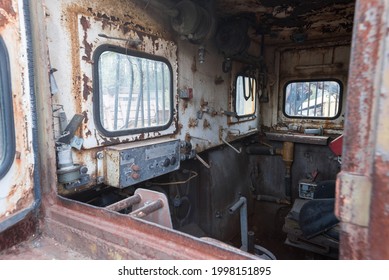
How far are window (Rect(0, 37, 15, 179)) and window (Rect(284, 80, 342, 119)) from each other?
4051 mm

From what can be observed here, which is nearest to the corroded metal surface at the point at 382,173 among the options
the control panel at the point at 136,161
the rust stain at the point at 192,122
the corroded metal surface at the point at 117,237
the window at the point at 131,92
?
the corroded metal surface at the point at 117,237

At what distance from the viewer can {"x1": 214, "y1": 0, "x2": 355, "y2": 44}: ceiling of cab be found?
2719 mm

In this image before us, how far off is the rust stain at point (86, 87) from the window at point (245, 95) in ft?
7.84

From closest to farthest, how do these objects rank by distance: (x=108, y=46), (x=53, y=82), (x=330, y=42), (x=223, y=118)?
(x=53, y=82) < (x=108, y=46) < (x=223, y=118) < (x=330, y=42)

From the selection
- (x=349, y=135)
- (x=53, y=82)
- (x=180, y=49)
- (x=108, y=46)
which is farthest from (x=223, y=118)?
(x=349, y=135)

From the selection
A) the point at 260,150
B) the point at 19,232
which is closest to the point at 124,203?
the point at 19,232

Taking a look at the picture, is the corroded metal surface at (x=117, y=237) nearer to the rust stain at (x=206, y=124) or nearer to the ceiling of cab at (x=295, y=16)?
the rust stain at (x=206, y=124)

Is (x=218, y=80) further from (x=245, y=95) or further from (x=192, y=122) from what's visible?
(x=245, y=95)

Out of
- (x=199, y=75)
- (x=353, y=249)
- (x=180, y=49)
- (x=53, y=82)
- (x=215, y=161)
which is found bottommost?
(x=215, y=161)

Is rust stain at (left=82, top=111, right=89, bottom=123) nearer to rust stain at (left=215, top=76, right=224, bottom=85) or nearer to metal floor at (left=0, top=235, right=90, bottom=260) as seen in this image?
metal floor at (left=0, top=235, right=90, bottom=260)

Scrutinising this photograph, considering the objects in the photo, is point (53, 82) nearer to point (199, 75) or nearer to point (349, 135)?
point (349, 135)

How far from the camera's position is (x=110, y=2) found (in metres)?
1.76

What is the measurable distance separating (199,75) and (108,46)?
1211 millimetres

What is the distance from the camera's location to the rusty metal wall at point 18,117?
1083 mm
